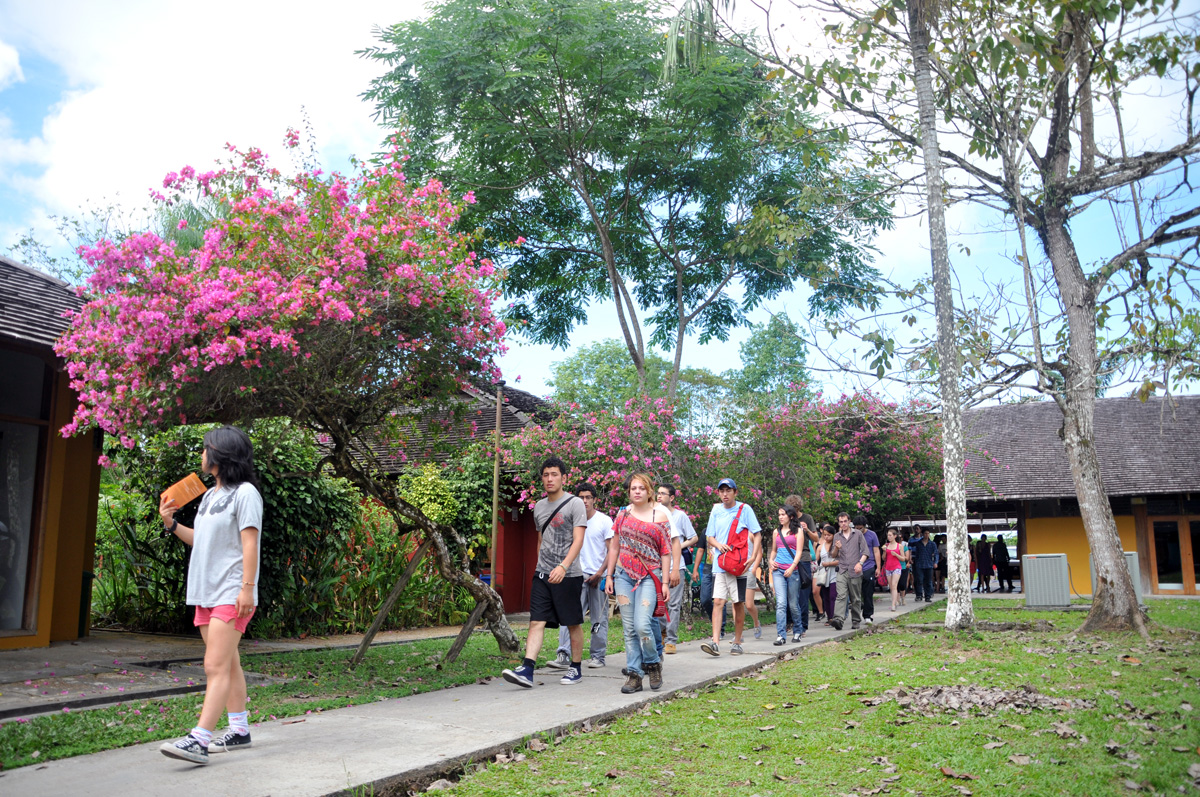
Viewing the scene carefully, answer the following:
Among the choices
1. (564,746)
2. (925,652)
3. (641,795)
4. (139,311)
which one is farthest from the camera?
(925,652)

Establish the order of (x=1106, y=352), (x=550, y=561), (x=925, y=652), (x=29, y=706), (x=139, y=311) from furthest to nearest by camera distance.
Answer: (x=1106, y=352), (x=925, y=652), (x=550, y=561), (x=139, y=311), (x=29, y=706)

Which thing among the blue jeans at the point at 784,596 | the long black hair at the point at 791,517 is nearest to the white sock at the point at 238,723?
the blue jeans at the point at 784,596

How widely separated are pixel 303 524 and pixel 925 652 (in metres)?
8.30

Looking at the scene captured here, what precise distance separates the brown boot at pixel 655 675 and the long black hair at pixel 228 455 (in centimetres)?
383

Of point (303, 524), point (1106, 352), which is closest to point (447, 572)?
point (303, 524)

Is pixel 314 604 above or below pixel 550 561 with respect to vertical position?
below

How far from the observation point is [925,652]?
9852 millimetres

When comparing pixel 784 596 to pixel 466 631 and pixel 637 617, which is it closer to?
pixel 637 617

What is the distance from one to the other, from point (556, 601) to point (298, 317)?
3.30m

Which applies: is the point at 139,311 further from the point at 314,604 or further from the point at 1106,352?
the point at 1106,352

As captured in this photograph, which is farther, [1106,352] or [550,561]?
[1106,352]

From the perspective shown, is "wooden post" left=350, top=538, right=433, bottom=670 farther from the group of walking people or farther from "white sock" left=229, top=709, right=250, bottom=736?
"white sock" left=229, top=709, right=250, bottom=736

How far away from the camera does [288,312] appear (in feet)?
23.1

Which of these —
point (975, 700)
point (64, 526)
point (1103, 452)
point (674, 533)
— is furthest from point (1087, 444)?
point (1103, 452)
